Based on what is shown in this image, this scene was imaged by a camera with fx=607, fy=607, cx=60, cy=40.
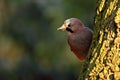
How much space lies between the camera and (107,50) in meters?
3.40

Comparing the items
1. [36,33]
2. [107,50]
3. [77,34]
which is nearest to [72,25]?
[77,34]

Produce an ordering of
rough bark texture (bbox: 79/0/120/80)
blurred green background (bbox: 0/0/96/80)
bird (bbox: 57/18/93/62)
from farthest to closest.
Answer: blurred green background (bbox: 0/0/96/80) → bird (bbox: 57/18/93/62) → rough bark texture (bbox: 79/0/120/80)

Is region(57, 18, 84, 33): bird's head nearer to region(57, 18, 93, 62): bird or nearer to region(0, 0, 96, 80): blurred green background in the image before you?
region(57, 18, 93, 62): bird

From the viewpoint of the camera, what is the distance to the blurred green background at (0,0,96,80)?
371 inches

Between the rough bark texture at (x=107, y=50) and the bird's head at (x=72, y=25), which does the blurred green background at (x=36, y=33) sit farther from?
the rough bark texture at (x=107, y=50)

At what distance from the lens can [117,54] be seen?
336cm

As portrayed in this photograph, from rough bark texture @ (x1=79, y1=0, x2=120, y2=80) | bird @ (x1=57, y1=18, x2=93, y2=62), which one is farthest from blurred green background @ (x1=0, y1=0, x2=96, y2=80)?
rough bark texture @ (x1=79, y1=0, x2=120, y2=80)

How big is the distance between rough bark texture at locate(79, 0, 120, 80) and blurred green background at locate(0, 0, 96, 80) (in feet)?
18.7

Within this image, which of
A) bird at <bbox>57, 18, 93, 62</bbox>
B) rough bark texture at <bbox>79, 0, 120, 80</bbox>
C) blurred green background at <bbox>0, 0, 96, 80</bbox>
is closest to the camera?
rough bark texture at <bbox>79, 0, 120, 80</bbox>

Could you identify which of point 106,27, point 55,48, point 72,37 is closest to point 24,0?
point 55,48

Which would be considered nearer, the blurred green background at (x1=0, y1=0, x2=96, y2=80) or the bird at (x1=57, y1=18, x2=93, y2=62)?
the bird at (x1=57, y1=18, x2=93, y2=62)

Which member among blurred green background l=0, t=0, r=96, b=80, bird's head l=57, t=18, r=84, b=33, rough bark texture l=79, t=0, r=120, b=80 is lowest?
rough bark texture l=79, t=0, r=120, b=80

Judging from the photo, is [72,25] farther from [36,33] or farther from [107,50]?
[36,33]

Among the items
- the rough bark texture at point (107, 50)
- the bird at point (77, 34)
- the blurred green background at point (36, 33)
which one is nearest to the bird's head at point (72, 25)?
the bird at point (77, 34)
